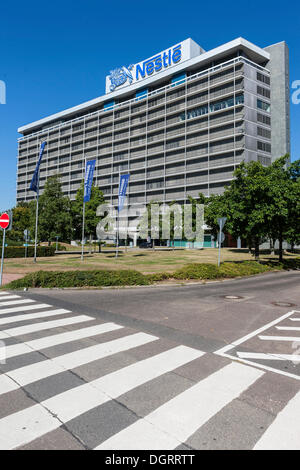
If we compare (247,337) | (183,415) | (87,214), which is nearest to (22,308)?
(247,337)

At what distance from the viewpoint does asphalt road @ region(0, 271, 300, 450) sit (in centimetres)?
300

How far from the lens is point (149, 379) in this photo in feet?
13.9

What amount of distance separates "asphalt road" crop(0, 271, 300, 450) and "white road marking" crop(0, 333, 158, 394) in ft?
0.06

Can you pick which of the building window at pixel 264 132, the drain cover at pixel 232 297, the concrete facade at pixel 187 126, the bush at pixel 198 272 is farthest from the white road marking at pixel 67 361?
the building window at pixel 264 132

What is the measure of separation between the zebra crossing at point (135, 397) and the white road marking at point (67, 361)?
0.02 metres

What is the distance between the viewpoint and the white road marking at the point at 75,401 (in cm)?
303

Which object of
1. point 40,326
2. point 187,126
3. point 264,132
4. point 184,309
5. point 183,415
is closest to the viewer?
point 183,415

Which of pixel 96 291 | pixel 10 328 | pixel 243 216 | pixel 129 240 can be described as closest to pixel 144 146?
pixel 129 240

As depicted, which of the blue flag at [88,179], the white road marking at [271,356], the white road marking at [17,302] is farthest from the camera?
the blue flag at [88,179]

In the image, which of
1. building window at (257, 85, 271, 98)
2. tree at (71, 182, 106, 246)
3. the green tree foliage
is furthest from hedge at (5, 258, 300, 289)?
building window at (257, 85, 271, 98)

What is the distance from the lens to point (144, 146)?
77500mm

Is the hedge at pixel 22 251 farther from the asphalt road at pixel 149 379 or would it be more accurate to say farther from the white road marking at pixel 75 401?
the white road marking at pixel 75 401

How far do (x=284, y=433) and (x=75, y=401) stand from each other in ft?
7.99

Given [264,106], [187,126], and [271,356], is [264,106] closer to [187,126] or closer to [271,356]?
[187,126]
